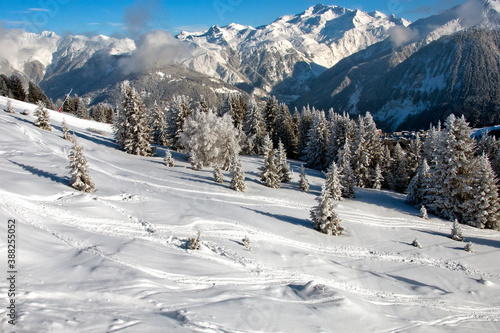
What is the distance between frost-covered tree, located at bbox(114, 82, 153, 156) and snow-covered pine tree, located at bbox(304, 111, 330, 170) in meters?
29.3

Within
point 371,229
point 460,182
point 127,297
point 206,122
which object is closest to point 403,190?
point 460,182

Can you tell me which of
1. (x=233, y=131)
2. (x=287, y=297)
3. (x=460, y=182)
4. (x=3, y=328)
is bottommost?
(x=287, y=297)

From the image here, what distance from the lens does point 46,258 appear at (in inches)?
376

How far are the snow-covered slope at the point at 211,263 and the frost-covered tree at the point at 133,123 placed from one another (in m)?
12.5

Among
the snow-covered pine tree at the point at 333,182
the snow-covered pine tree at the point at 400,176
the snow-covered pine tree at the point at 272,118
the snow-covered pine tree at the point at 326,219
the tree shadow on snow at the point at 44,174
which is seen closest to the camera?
the tree shadow on snow at the point at 44,174

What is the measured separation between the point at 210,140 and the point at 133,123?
34.7 feet

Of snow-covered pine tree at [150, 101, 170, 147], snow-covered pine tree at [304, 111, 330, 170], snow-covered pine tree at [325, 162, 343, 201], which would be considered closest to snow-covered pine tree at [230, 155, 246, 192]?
snow-covered pine tree at [325, 162, 343, 201]

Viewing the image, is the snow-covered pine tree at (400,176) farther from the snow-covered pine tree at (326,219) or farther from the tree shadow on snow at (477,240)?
the snow-covered pine tree at (326,219)

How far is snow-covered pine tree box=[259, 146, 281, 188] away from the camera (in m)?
33.8

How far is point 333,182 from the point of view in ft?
97.9

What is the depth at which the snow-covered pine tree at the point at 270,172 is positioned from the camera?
33.8 metres

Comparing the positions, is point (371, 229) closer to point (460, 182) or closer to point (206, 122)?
point (460, 182)

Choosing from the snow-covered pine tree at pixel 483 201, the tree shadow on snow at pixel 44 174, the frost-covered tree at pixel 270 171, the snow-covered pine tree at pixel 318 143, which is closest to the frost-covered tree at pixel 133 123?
the frost-covered tree at pixel 270 171

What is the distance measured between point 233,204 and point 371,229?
11.5 meters
